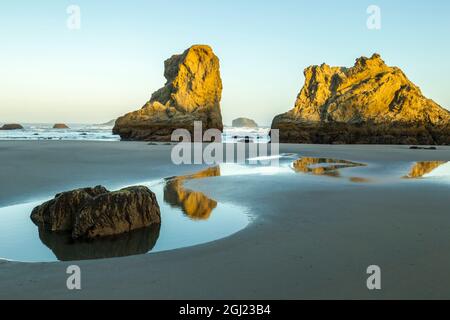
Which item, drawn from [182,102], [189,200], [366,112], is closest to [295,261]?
[189,200]

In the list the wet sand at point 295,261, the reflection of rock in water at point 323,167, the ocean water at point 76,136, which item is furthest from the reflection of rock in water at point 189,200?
the ocean water at point 76,136

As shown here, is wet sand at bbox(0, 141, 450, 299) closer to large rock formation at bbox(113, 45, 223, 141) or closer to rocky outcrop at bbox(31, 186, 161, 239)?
rocky outcrop at bbox(31, 186, 161, 239)

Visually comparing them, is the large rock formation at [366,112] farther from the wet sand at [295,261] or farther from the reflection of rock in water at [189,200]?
the wet sand at [295,261]

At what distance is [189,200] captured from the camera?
34.4 feet

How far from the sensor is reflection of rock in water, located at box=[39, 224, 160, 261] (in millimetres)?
5852

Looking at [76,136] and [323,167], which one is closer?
[323,167]

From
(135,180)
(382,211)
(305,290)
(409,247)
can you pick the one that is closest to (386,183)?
(382,211)

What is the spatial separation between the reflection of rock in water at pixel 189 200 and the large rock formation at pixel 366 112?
4354 centimetres

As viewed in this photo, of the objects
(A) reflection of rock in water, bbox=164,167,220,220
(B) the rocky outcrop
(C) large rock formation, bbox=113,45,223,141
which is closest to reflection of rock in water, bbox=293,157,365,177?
(A) reflection of rock in water, bbox=164,167,220,220

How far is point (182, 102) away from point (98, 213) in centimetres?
6115

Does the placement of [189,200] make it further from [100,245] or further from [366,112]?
[366,112]
